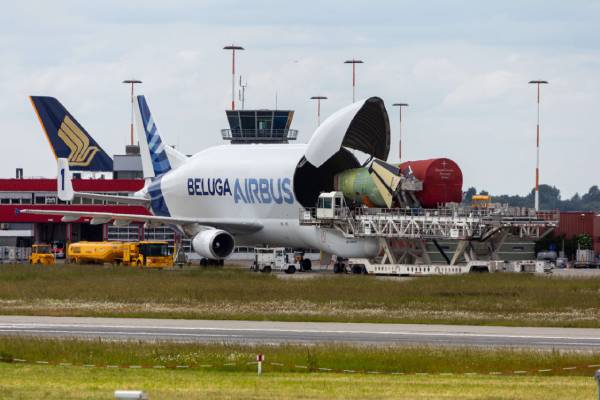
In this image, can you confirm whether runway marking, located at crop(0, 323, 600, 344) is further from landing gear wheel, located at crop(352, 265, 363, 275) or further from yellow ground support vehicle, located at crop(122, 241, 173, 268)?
yellow ground support vehicle, located at crop(122, 241, 173, 268)

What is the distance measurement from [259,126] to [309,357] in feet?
285

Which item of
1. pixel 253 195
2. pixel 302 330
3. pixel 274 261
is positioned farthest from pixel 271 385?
pixel 253 195

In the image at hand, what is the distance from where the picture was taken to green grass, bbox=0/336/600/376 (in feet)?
107

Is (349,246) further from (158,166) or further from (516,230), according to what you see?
(158,166)

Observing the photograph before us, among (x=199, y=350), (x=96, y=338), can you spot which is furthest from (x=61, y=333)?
(x=199, y=350)

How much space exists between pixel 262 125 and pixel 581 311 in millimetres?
68475

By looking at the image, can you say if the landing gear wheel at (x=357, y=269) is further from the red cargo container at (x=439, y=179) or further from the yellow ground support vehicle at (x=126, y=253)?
the yellow ground support vehicle at (x=126, y=253)

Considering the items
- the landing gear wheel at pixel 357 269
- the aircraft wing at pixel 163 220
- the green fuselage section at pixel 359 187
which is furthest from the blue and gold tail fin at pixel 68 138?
the landing gear wheel at pixel 357 269

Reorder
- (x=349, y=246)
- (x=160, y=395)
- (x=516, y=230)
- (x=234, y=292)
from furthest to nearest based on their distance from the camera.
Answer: (x=349, y=246), (x=516, y=230), (x=234, y=292), (x=160, y=395)

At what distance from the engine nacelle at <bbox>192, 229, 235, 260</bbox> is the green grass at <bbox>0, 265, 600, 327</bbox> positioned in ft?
45.8

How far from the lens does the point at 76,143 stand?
457ft

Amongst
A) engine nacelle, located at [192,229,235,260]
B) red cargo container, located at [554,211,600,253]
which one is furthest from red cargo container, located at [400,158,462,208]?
red cargo container, located at [554,211,600,253]

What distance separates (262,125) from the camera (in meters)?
119

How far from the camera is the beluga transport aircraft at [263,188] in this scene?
3305 inches
